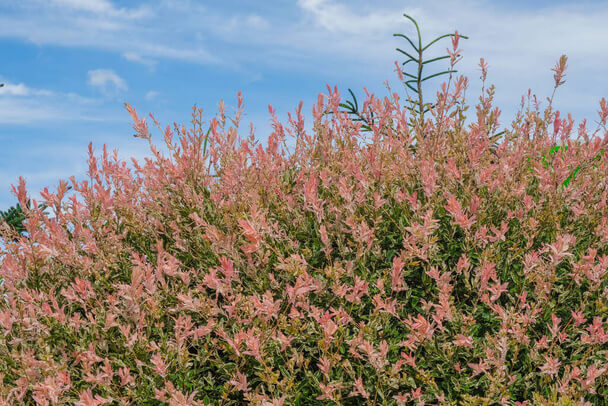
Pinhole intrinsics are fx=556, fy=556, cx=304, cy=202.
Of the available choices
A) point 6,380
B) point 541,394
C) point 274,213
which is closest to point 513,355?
point 541,394

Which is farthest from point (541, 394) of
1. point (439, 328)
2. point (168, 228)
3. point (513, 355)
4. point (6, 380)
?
point (6, 380)

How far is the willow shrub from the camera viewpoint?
2963 mm

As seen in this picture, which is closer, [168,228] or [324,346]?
[324,346]

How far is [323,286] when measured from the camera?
3.15 m

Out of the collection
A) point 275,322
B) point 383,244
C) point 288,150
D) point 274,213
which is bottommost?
point 275,322

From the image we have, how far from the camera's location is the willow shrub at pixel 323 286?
2.96 metres

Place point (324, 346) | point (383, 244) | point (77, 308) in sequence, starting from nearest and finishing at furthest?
point (324, 346)
point (383, 244)
point (77, 308)

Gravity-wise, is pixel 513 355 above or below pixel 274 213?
below

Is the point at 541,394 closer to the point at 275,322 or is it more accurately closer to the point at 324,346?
the point at 324,346

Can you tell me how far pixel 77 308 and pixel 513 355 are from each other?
2.86 meters

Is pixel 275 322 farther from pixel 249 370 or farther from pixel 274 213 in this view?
pixel 274 213

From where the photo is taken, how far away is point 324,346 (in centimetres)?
289

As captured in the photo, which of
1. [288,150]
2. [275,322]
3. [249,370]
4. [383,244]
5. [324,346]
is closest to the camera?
[324,346]

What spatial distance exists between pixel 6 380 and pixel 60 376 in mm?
925
